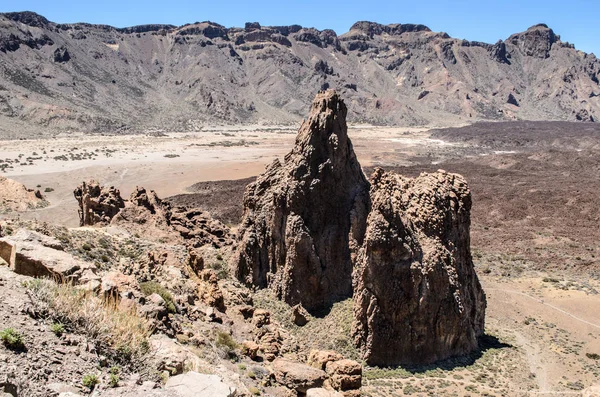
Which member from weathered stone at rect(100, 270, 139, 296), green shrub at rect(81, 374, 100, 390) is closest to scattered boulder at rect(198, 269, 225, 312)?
weathered stone at rect(100, 270, 139, 296)

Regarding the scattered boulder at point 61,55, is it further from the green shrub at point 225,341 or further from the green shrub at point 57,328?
the green shrub at point 57,328

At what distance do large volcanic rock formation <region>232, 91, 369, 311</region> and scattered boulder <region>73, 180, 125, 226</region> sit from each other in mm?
9549

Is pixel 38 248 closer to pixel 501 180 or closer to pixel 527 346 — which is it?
pixel 527 346

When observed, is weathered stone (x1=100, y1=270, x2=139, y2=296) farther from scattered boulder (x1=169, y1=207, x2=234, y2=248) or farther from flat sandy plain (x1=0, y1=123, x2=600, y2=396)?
scattered boulder (x1=169, y1=207, x2=234, y2=248)

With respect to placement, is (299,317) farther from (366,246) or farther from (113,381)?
(113,381)

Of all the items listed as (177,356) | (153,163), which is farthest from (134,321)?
Result: (153,163)

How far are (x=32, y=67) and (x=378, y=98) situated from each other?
5093 inches

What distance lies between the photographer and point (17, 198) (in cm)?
4053

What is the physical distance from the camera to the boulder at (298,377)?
11.2 metres

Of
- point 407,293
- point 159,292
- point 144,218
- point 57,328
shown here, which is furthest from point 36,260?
point 144,218

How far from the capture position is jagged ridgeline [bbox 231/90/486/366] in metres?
16.5

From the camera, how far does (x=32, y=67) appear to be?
489 feet

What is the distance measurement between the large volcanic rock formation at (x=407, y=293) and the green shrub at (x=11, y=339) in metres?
12.1

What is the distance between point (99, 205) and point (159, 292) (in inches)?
611
